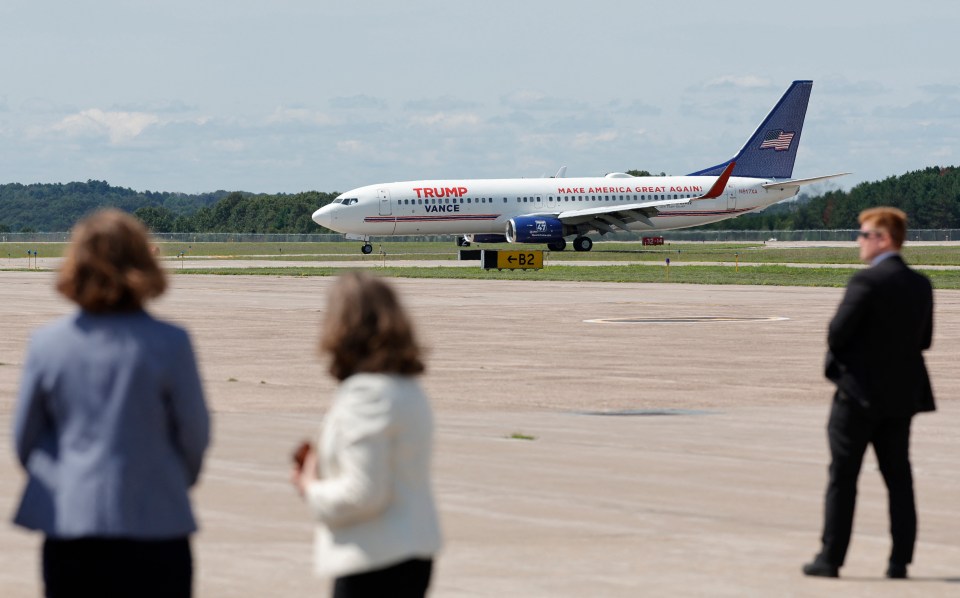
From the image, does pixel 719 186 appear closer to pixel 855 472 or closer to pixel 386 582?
pixel 855 472

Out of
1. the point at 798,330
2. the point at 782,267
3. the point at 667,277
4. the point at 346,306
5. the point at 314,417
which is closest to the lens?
the point at 346,306

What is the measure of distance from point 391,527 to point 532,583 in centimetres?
389

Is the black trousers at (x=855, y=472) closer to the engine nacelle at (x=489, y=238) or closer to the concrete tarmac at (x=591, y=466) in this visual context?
the concrete tarmac at (x=591, y=466)

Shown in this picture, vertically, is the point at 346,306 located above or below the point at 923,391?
above

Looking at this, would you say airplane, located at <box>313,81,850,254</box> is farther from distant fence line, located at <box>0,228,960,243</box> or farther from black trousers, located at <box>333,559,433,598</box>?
black trousers, located at <box>333,559,433,598</box>

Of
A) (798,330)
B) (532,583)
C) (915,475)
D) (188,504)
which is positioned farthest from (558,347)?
(188,504)

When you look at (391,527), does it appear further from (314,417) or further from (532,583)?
→ (314,417)

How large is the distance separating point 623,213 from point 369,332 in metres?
78.9

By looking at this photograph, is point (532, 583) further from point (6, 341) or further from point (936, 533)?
point (6, 341)

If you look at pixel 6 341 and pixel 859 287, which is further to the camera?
pixel 6 341

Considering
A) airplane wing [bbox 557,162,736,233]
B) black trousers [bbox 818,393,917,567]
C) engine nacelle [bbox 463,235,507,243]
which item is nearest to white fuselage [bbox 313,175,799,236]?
airplane wing [bbox 557,162,736,233]

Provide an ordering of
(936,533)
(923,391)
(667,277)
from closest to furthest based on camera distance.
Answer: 1. (923,391)
2. (936,533)
3. (667,277)

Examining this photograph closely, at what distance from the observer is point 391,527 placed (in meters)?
5.51

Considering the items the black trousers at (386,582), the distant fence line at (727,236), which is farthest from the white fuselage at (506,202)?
the black trousers at (386,582)
